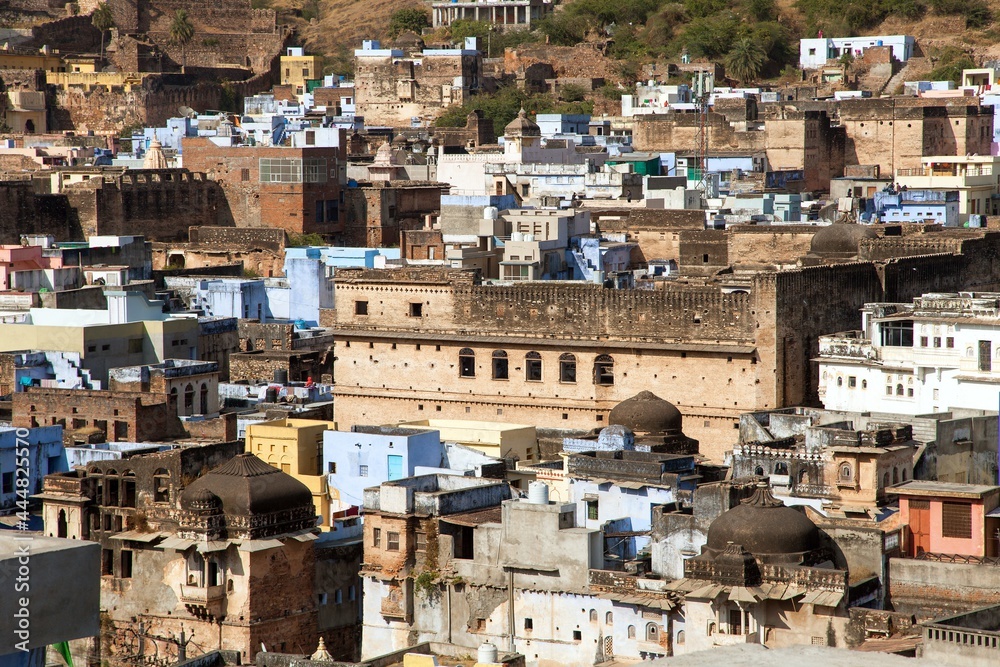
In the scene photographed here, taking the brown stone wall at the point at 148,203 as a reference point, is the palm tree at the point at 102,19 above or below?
above

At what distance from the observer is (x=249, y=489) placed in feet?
97.8

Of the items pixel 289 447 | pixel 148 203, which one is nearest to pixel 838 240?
pixel 289 447

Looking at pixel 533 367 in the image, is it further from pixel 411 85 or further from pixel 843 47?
pixel 843 47

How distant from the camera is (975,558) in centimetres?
2709

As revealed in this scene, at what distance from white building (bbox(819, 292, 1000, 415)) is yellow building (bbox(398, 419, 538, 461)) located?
17.9 ft

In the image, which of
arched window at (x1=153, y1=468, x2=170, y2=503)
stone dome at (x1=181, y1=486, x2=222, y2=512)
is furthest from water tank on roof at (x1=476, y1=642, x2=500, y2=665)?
arched window at (x1=153, y1=468, x2=170, y2=503)

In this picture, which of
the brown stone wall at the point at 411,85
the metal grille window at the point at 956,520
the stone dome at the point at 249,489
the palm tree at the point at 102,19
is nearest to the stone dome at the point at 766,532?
the metal grille window at the point at 956,520

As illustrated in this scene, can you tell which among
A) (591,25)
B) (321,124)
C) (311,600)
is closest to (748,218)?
(311,600)

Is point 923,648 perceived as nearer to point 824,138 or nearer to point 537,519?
point 537,519

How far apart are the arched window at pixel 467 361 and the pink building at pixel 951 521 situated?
14541 mm

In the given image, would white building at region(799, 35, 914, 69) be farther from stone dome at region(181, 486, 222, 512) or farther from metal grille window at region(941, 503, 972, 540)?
stone dome at region(181, 486, 222, 512)

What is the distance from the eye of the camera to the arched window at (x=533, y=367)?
41.0 metres

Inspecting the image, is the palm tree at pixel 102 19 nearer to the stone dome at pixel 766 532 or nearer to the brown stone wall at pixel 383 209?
the brown stone wall at pixel 383 209

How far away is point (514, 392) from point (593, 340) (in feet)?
6.48
